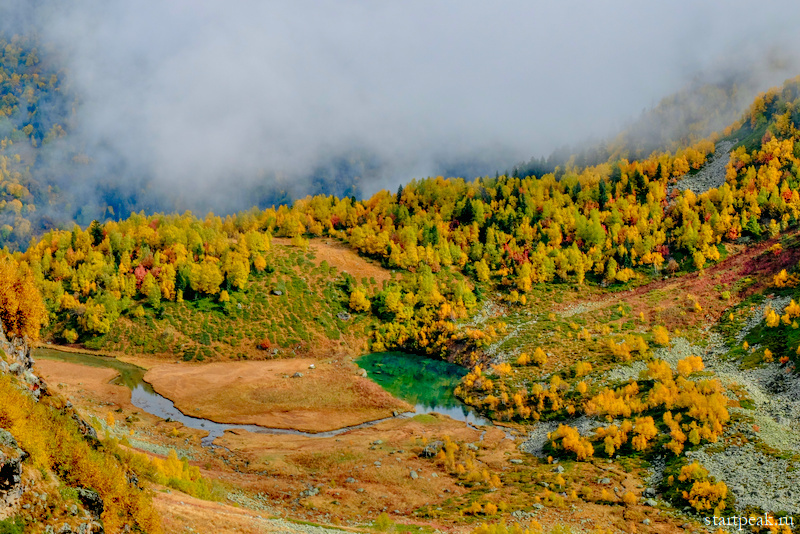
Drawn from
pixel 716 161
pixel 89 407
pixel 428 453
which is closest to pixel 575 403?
pixel 428 453

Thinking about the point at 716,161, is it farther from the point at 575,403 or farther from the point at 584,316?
the point at 575,403

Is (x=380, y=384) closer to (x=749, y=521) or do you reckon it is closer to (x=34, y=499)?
(x=749, y=521)

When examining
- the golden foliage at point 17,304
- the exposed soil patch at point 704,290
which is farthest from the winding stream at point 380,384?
the golden foliage at point 17,304

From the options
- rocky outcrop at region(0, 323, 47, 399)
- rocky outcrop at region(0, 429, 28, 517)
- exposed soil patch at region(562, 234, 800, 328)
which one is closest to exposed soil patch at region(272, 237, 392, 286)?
exposed soil patch at region(562, 234, 800, 328)

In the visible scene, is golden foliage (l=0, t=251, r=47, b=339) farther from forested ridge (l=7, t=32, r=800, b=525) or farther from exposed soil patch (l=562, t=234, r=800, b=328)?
exposed soil patch (l=562, t=234, r=800, b=328)

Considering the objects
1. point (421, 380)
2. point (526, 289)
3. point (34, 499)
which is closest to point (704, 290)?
point (526, 289)
